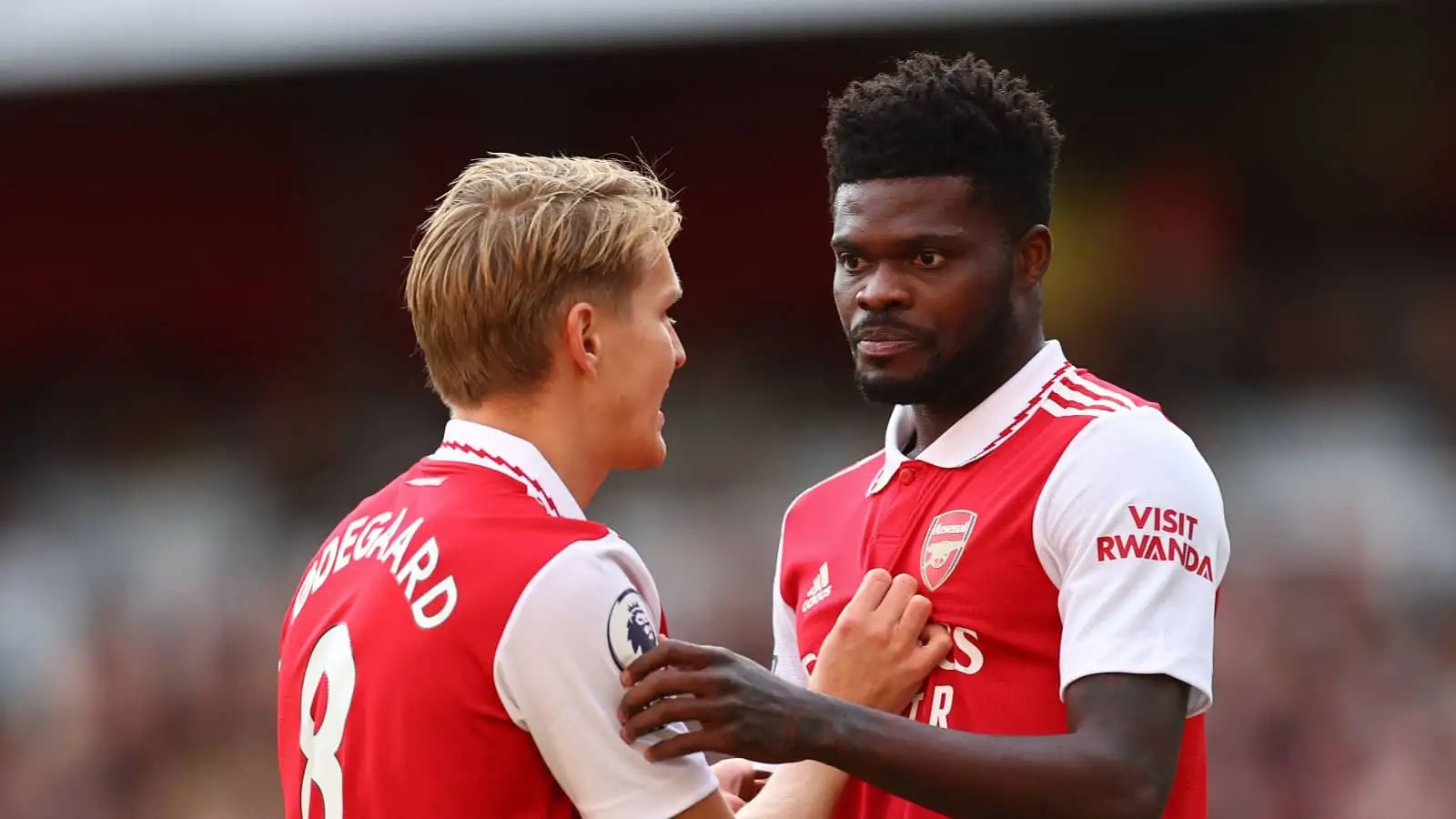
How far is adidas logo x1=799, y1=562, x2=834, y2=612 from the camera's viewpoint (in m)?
3.08

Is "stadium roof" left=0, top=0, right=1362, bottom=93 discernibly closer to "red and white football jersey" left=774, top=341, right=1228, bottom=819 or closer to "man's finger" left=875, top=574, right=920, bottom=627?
"red and white football jersey" left=774, top=341, right=1228, bottom=819

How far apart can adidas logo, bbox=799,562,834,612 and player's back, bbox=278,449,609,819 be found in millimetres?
754

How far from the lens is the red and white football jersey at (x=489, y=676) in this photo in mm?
2301

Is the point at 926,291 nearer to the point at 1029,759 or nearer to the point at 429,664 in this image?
the point at 1029,759

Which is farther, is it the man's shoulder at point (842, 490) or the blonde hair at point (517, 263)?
the man's shoulder at point (842, 490)

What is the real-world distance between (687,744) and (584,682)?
165 mm

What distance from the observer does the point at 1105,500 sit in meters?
2.63

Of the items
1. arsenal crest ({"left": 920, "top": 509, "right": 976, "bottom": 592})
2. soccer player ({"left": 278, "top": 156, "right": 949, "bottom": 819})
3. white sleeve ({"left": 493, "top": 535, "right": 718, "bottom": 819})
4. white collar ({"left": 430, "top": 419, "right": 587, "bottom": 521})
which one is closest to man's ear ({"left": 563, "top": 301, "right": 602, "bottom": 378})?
soccer player ({"left": 278, "top": 156, "right": 949, "bottom": 819})

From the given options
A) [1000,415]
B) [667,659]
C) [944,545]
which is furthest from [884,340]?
[667,659]

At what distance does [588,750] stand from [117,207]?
30.8ft

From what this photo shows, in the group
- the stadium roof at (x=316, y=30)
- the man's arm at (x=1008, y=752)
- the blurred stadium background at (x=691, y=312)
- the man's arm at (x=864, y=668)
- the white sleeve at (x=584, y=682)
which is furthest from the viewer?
the stadium roof at (x=316, y=30)

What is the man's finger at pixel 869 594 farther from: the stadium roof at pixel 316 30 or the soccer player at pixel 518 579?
the stadium roof at pixel 316 30

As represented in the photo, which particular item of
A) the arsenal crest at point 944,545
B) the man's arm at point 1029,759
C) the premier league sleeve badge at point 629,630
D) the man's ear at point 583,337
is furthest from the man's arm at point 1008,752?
the man's ear at point 583,337

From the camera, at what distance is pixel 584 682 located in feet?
7.55
